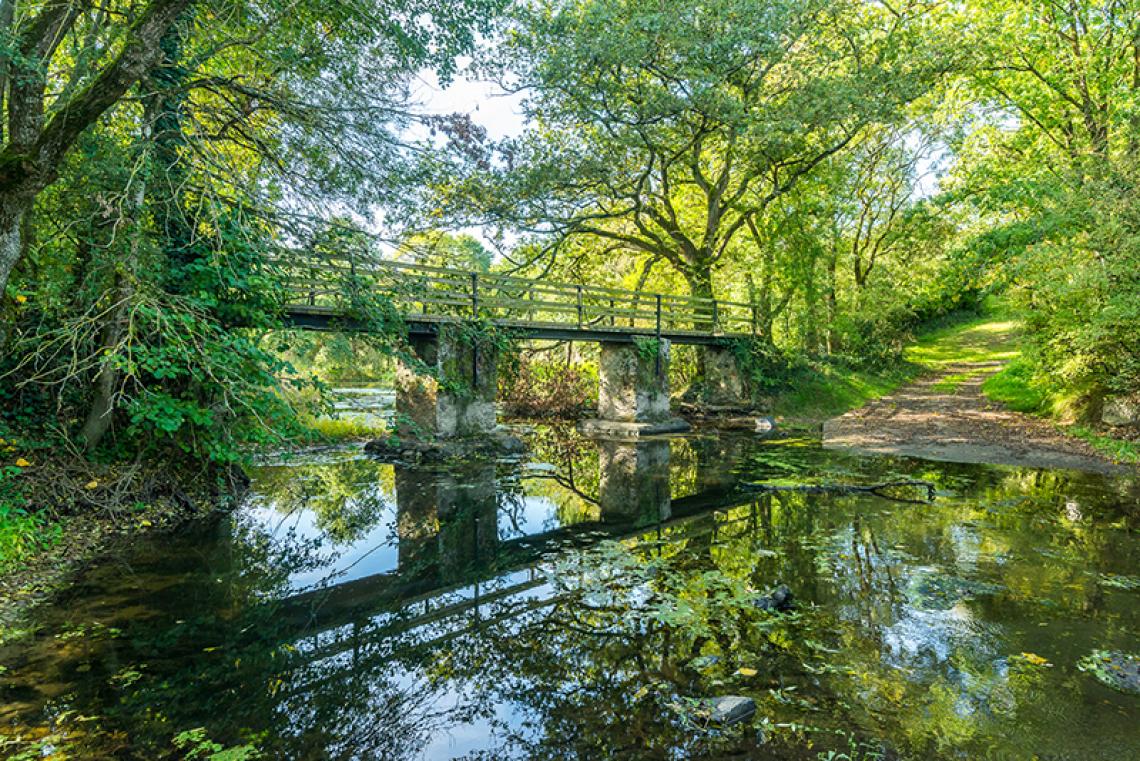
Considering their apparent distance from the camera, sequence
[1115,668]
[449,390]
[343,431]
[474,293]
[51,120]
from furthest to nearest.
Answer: [343,431] → [474,293] → [449,390] → [51,120] → [1115,668]

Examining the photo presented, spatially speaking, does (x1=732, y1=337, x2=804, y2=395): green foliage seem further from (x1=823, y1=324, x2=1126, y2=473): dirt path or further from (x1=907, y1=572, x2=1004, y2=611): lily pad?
(x1=907, y1=572, x2=1004, y2=611): lily pad

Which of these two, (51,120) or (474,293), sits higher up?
(51,120)

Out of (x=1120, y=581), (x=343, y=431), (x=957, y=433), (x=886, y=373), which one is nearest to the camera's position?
(x=1120, y=581)

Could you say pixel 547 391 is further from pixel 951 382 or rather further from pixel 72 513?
pixel 951 382

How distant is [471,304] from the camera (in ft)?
44.9

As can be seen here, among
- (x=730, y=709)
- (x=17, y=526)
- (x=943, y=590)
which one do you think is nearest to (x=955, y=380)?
(x=943, y=590)

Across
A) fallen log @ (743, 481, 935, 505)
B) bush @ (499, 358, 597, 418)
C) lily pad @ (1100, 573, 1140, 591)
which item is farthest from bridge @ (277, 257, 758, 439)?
lily pad @ (1100, 573, 1140, 591)

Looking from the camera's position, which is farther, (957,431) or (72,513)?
(957,431)

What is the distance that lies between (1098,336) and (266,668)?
15493 mm

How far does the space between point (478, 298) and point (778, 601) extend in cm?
1025

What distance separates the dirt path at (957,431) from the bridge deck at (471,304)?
18.3 feet

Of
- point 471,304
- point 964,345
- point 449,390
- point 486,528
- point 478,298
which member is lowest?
point 486,528

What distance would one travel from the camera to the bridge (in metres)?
8.37

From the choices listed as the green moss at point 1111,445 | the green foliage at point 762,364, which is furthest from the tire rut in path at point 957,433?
the green foliage at point 762,364
